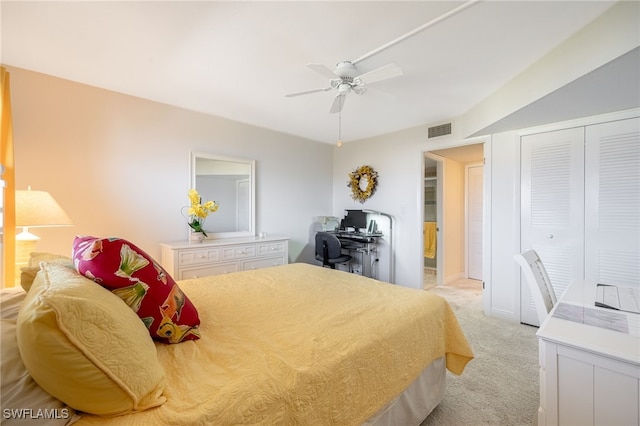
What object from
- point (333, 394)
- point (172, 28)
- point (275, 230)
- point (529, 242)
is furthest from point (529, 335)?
point (172, 28)

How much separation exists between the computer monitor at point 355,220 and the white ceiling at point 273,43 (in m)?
2.00

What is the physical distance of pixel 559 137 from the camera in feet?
8.75

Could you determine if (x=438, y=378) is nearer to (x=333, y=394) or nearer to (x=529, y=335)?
(x=333, y=394)

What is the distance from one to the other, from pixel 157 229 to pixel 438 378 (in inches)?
120

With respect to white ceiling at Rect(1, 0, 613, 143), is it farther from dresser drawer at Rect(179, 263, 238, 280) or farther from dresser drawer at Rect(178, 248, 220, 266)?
dresser drawer at Rect(179, 263, 238, 280)

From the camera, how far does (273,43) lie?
74.8 inches

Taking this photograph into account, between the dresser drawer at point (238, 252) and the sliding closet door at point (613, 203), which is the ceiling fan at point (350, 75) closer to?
the dresser drawer at point (238, 252)

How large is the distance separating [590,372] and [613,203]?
2312 mm

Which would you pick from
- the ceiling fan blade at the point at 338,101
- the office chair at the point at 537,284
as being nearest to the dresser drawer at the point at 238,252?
the ceiling fan blade at the point at 338,101

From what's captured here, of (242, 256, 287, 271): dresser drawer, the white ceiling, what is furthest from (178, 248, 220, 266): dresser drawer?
the white ceiling

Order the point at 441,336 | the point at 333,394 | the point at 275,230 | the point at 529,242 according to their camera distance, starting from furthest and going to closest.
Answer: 1. the point at 275,230
2. the point at 529,242
3. the point at 441,336
4. the point at 333,394

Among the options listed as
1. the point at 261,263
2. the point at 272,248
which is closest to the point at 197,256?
the point at 261,263

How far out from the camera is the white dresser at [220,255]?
282cm

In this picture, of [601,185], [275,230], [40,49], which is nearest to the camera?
[40,49]
